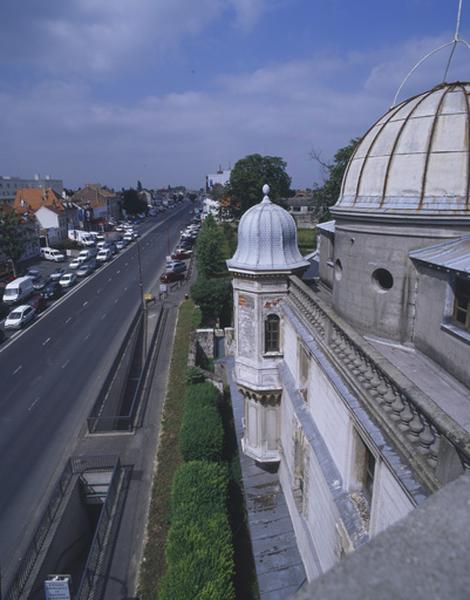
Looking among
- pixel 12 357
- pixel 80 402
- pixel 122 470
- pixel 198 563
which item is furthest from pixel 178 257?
pixel 198 563

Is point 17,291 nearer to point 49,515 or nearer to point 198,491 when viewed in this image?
point 49,515

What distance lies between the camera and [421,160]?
31.7 feet

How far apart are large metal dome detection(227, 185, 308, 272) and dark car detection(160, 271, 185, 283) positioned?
32788 mm

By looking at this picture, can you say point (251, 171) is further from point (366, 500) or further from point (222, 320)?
point (366, 500)

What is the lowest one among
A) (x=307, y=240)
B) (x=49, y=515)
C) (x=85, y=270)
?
(x=49, y=515)

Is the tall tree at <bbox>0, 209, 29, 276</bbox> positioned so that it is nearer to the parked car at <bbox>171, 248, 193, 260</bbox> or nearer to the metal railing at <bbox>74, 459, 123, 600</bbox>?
the parked car at <bbox>171, 248, 193, 260</bbox>

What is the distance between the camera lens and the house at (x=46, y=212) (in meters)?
70.1

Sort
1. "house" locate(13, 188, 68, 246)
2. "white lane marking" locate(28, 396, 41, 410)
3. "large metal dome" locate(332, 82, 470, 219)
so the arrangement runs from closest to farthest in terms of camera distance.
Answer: "large metal dome" locate(332, 82, 470, 219), "white lane marking" locate(28, 396, 41, 410), "house" locate(13, 188, 68, 246)

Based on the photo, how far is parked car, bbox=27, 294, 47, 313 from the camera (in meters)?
38.9

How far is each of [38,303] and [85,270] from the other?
14199 mm

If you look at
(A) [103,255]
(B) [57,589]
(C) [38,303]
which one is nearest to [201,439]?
(B) [57,589]

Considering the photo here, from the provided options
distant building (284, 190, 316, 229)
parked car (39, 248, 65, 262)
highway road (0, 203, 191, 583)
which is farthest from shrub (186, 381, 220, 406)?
distant building (284, 190, 316, 229)

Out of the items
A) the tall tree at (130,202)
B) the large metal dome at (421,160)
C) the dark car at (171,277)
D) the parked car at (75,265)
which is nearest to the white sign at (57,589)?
the large metal dome at (421,160)

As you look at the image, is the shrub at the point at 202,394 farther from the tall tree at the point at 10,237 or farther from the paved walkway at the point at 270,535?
the tall tree at the point at 10,237
